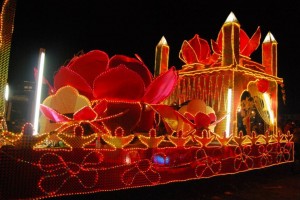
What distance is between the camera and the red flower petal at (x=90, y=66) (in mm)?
7680

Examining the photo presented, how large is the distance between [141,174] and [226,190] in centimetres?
294

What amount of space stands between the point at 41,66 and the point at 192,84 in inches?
290

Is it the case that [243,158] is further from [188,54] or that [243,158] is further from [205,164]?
[188,54]

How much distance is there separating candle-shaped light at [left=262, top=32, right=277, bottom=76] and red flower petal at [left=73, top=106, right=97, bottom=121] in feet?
28.0

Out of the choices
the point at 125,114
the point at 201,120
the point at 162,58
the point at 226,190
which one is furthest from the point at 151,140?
the point at 162,58

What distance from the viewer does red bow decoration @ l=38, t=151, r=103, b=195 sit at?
16.0ft

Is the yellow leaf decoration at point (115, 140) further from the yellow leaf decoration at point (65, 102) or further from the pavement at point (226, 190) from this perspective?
the yellow leaf decoration at point (65, 102)

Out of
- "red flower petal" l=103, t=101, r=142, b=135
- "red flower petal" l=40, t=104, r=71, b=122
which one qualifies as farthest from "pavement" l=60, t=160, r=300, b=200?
"red flower petal" l=40, t=104, r=71, b=122

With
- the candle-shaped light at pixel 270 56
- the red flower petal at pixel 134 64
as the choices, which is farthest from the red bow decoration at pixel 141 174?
the candle-shaped light at pixel 270 56

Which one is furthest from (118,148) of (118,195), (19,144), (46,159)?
(19,144)

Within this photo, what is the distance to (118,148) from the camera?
595cm

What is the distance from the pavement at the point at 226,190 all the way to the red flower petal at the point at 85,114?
1480mm

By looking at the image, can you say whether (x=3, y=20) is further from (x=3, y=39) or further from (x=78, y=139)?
(x=78, y=139)

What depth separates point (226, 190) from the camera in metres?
8.16
